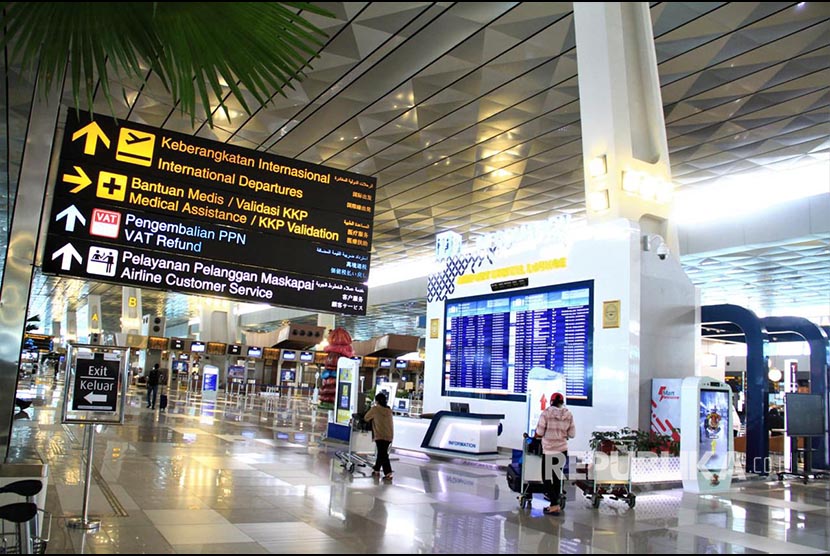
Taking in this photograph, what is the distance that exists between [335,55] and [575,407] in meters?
8.14

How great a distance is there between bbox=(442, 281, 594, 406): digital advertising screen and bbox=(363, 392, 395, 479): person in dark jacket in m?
3.37

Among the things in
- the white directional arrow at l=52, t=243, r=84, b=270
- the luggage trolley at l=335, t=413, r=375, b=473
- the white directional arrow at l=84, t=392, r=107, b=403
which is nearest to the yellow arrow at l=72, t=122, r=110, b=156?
the white directional arrow at l=52, t=243, r=84, b=270

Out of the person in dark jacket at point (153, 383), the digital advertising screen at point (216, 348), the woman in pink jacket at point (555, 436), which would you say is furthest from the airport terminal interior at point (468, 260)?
the digital advertising screen at point (216, 348)

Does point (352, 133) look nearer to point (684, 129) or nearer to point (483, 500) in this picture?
point (684, 129)

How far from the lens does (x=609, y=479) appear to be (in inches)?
372

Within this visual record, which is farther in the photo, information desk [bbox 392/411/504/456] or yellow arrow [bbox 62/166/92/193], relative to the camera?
information desk [bbox 392/411/504/456]

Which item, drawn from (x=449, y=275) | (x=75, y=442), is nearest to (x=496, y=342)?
(x=449, y=275)

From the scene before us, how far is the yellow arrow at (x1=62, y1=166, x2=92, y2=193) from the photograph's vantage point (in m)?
7.27

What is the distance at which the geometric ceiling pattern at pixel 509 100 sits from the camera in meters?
11.0

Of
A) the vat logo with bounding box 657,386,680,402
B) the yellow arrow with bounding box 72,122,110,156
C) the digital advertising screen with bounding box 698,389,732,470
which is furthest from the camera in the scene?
the vat logo with bounding box 657,386,680,402

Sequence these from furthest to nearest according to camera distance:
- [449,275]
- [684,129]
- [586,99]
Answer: [449,275]
[684,129]
[586,99]

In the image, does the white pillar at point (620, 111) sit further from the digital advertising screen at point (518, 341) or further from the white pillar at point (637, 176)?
the digital advertising screen at point (518, 341)

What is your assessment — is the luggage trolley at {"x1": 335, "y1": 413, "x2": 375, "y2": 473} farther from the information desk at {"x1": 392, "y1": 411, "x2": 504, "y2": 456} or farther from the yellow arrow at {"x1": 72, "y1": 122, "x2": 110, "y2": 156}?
the yellow arrow at {"x1": 72, "y1": 122, "x2": 110, "y2": 156}

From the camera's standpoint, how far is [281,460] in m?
12.3
